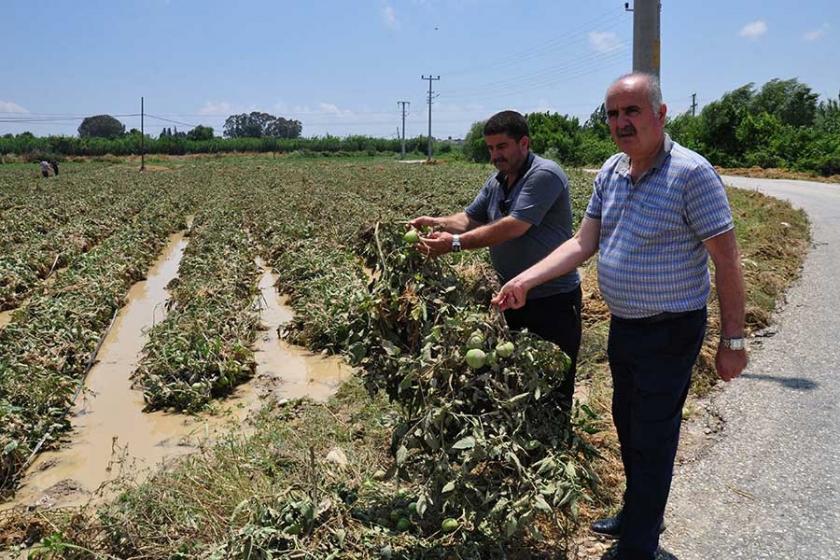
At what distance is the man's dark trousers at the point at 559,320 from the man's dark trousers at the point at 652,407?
60 centimetres

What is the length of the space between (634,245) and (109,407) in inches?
199

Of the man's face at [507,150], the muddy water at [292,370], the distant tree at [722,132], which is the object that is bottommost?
the muddy water at [292,370]

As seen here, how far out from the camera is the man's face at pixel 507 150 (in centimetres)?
346

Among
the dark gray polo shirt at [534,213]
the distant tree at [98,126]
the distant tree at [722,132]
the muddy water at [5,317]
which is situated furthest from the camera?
the distant tree at [98,126]

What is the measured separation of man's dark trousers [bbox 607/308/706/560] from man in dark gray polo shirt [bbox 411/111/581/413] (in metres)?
→ 0.47

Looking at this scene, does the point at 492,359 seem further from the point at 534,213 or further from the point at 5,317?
the point at 5,317

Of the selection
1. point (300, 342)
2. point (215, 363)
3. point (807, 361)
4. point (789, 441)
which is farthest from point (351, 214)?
point (789, 441)

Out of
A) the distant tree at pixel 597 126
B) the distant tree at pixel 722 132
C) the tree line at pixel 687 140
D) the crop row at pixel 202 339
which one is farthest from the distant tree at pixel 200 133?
the crop row at pixel 202 339

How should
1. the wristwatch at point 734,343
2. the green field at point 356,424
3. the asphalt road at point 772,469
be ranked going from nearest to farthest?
the wristwatch at point 734,343, the green field at point 356,424, the asphalt road at point 772,469

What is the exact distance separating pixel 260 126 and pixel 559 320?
399 ft

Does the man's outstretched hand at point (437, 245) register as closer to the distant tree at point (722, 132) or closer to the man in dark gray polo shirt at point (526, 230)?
the man in dark gray polo shirt at point (526, 230)

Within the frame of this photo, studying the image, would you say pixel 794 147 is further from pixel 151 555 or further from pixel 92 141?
pixel 92 141

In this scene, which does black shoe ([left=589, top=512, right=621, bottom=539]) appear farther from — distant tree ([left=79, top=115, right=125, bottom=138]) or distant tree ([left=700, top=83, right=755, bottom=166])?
distant tree ([left=79, top=115, right=125, bottom=138])

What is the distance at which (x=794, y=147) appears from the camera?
3350 cm
